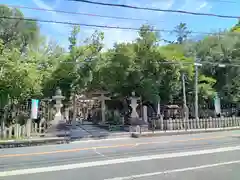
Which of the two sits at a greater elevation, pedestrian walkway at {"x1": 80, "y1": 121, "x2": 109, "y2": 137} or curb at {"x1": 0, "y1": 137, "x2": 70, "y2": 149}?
pedestrian walkway at {"x1": 80, "y1": 121, "x2": 109, "y2": 137}

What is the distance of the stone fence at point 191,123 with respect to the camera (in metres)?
16.4

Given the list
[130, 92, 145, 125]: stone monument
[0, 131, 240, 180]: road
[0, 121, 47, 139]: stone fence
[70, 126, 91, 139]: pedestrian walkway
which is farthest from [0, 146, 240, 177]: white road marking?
[130, 92, 145, 125]: stone monument

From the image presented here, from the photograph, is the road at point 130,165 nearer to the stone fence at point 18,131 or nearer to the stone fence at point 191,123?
the stone fence at point 18,131

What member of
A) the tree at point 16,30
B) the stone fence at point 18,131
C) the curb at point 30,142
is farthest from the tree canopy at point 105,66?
the curb at point 30,142

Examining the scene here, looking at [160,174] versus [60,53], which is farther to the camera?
[60,53]

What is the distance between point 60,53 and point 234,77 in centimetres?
1711

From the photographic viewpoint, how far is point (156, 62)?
57.0 feet

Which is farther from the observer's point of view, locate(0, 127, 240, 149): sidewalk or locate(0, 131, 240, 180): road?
locate(0, 127, 240, 149): sidewalk

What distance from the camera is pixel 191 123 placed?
1698 centimetres

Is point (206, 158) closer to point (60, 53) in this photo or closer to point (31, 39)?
point (60, 53)

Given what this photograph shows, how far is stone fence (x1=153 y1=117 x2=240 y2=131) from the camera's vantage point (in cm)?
1643

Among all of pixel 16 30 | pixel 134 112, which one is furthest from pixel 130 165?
pixel 16 30

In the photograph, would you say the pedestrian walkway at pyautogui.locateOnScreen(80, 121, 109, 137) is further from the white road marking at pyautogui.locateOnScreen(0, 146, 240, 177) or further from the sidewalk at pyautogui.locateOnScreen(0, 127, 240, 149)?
the white road marking at pyautogui.locateOnScreen(0, 146, 240, 177)

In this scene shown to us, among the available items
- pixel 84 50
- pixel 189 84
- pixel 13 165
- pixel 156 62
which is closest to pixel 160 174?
pixel 13 165
